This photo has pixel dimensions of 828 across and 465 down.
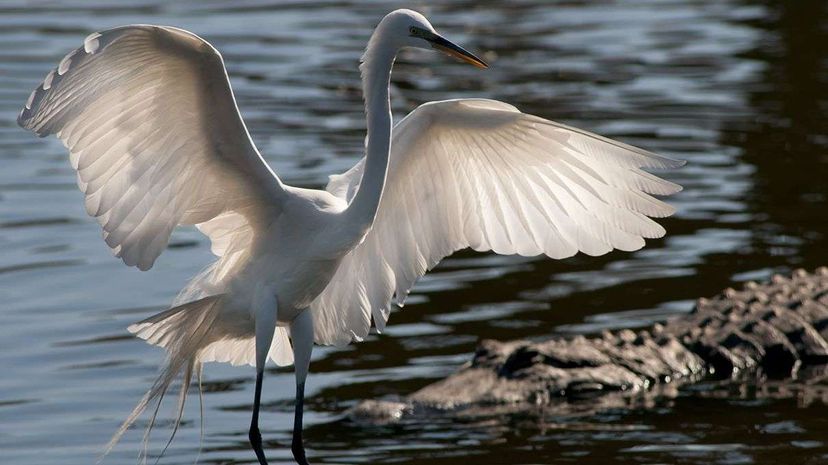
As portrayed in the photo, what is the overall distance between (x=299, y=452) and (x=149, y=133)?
200 centimetres

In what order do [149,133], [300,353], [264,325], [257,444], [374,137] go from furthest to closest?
[300,353]
[257,444]
[264,325]
[374,137]
[149,133]

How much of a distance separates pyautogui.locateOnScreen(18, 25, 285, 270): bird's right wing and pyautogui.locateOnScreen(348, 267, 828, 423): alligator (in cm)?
214

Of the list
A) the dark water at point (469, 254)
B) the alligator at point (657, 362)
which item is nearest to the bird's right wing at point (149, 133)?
the dark water at point (469, 254)

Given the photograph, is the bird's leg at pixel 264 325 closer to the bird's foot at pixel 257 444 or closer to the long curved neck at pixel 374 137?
the bird's foot at pixel 257 444

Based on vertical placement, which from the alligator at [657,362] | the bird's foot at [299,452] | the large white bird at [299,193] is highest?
the large white bird at [299,193]

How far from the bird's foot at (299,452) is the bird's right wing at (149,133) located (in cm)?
133

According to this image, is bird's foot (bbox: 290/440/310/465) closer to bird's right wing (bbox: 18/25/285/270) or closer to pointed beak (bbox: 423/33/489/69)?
bird's right wing (bbox: 18/25/285/270)

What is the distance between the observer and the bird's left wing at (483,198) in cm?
835

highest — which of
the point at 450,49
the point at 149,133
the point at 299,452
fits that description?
the point at 450,49

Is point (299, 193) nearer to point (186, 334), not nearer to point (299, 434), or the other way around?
point (186, 334)

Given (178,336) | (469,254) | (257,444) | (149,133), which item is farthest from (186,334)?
(469,254)

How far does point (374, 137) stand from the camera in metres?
7.95

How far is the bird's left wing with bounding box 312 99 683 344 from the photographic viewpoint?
8.35 metres

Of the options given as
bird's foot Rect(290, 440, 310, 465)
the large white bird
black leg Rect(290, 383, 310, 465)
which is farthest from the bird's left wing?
bird's foot Rect(290, 440, 310, 465)
